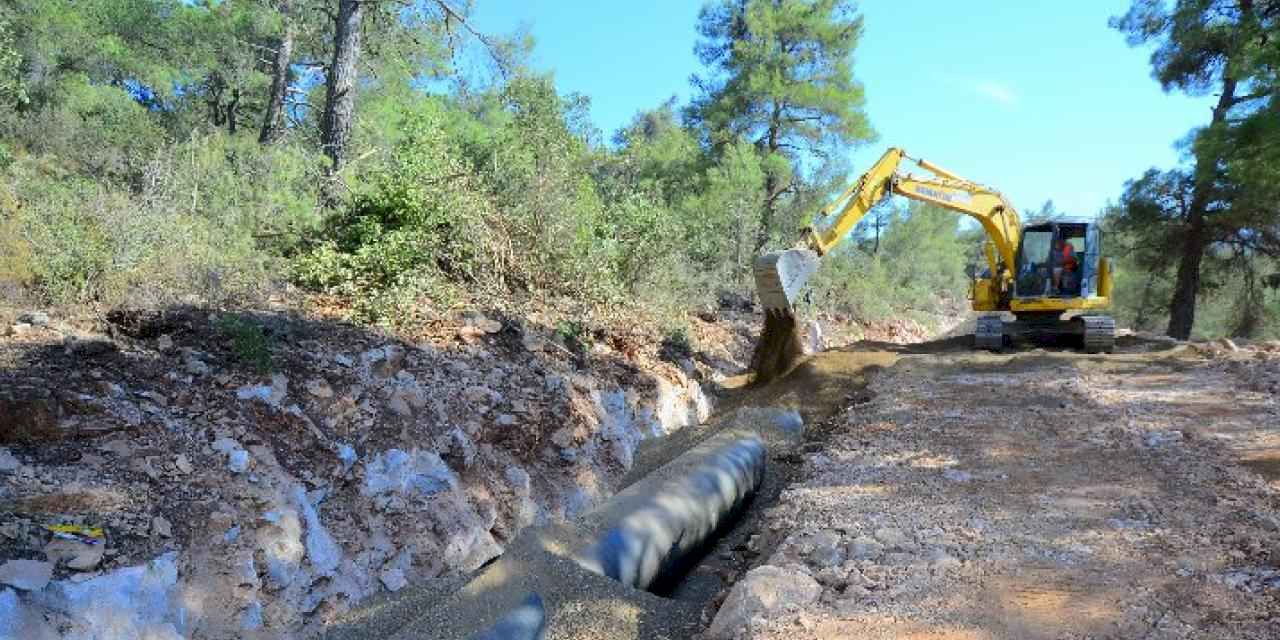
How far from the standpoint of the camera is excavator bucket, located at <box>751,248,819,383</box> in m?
9.55

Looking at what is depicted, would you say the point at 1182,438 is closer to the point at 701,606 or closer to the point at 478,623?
the point at 701,606

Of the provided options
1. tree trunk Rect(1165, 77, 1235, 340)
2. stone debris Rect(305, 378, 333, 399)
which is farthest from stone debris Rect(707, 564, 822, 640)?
tree trunk Rect(1165, 77, 1235, 340)

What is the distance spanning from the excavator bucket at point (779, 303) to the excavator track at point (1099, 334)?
475 centimetres

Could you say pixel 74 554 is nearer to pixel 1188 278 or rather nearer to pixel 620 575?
→ pixel 620 575

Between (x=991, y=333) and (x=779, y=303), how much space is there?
4.92 metres

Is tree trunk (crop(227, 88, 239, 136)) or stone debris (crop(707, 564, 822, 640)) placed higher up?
tree trunk (crop(227, 88, 239, 136))

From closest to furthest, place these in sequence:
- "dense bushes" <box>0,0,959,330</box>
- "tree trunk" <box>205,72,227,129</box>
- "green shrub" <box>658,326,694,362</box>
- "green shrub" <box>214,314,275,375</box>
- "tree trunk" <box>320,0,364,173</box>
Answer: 1. "green shrub" <box>214,314,275,375</box>
2. "dense bushes" <box>0,0,959,330</box>
3. "tree trunk" <box>320,0,364,173</box>
4. "green shrub" <box>658,326,694,362</box>
5. "tree trunk" <box>205,72,227,129</box>

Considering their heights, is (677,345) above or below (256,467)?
above

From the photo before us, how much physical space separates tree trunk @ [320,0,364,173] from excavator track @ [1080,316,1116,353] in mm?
11408

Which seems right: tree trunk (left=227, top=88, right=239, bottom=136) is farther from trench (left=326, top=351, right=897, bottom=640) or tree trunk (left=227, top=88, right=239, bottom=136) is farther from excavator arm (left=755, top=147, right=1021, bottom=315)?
trench (left=326, top=351, right=897, bottom=640)

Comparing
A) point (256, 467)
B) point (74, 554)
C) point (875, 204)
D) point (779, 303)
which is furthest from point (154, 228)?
point (875, 204)

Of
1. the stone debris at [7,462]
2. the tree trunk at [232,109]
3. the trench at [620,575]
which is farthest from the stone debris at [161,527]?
the tree trunk at [232,109]

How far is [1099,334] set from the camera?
11.9 metres

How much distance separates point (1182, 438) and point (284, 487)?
21.6 feet
